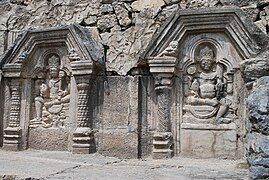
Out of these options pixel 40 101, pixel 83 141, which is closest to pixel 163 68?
pixel 83 141

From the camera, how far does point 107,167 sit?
570cm

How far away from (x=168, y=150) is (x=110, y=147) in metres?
1.11

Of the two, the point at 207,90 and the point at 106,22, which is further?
the point at 106,22

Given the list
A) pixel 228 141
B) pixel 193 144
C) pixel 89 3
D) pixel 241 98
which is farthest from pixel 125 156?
pixel 89 3

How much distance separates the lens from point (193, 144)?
256 inches

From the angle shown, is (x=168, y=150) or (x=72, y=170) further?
(x=168, y=150)

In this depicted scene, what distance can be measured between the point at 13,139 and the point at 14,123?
324 millimetres

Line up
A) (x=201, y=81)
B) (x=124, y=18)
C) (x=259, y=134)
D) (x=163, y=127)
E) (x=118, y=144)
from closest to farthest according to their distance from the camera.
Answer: (x=259, y=134), (x=163, y=127), (x=201, y=81), (x=118, y=144), (x=124, y=18)

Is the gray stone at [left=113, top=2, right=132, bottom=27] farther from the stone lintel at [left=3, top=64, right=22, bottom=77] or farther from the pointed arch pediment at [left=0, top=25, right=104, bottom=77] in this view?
the stone lintel at [left=3, top=64, right=22, bottom=77]

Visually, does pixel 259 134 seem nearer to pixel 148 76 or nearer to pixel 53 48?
pixel 148 76

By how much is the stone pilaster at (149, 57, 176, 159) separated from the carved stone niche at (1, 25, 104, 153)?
3.85ft

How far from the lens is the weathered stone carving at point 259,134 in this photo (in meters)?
4.12

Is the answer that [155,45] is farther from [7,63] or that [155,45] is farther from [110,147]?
[7,63]

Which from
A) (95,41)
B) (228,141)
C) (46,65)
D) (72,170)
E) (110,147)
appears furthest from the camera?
(46,65)
